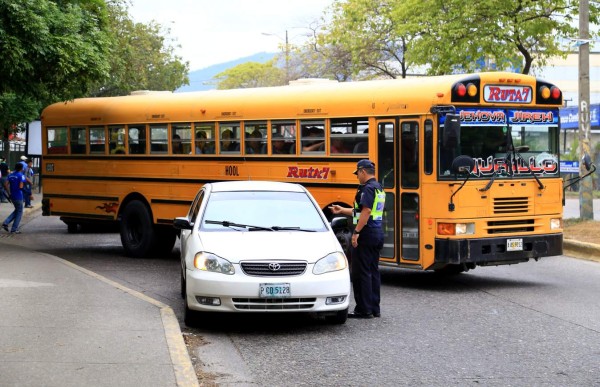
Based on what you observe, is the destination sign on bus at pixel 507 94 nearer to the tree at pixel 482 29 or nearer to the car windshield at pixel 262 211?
the car windshield at pixel 262 211

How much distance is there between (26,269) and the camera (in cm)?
1466

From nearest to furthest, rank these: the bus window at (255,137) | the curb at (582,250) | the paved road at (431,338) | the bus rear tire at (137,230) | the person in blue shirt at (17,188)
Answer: the paved road at (431,338), the bus window at (255,137), the bus rear tire at (137,230), the curb at (582,250), the person in blue shirt at (17,188)

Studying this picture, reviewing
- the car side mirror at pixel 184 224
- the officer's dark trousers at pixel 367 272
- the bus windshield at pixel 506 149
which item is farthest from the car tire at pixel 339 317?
the bus windshield at pixel 506 149

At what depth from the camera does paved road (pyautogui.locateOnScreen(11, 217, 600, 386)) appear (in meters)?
8.34

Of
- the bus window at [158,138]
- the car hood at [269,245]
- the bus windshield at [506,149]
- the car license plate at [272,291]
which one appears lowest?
the car license plate at [272,291]

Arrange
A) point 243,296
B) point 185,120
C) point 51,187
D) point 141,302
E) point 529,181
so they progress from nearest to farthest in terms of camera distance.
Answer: point 243,296, point 141,302, point 529,181, point 185,120, point 51,187

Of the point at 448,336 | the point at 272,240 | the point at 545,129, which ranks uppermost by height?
the point at 545,129

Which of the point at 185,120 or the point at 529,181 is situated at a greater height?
the point at 185,120

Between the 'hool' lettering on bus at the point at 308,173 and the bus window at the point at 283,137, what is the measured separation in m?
0.29

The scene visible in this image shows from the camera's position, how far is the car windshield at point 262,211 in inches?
445

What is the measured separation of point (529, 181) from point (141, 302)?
18.7 feet

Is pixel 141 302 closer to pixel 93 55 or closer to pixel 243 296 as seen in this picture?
pixel 243 296

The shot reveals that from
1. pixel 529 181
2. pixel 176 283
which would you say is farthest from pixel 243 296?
pixel 529 181

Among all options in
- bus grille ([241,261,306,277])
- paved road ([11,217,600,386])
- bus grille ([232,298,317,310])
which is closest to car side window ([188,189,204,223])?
paved road ([11,217,600,386])
